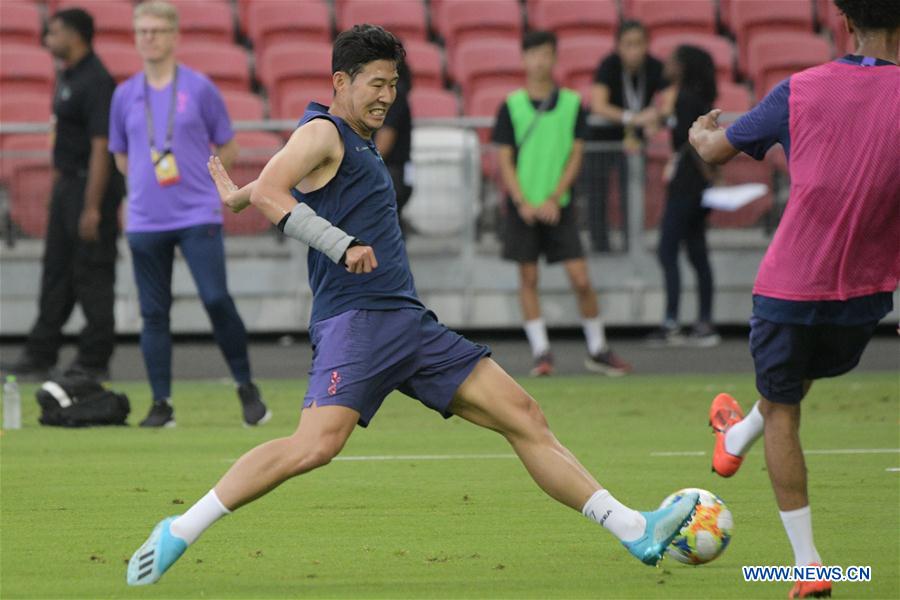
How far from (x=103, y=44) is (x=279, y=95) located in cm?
204

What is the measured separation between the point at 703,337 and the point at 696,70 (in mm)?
2403

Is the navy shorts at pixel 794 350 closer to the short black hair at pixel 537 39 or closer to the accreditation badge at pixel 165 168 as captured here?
the accreditation badge at pixel 165 168

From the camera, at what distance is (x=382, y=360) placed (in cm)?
594

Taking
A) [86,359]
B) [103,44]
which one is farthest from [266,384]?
[103,44]

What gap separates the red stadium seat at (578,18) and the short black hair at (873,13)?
44.7 ft

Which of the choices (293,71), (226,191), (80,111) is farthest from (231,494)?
(293,71)

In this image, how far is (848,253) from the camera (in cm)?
570

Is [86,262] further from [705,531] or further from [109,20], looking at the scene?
[705,531]

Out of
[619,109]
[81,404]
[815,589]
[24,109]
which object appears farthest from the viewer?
[24,109]

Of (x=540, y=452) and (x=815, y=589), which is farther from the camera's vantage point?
(x=540, y=452)

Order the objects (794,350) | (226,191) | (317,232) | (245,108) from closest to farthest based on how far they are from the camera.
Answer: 1. (317,232)
2. (794,350)
3. (226,191)
4. (245,108)

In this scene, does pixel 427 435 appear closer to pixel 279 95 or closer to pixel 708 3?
pixel 279 95

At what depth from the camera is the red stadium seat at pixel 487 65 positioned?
18.3 meters

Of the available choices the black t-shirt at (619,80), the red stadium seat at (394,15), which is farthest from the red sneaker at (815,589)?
the red stadium seat at (394,15)
